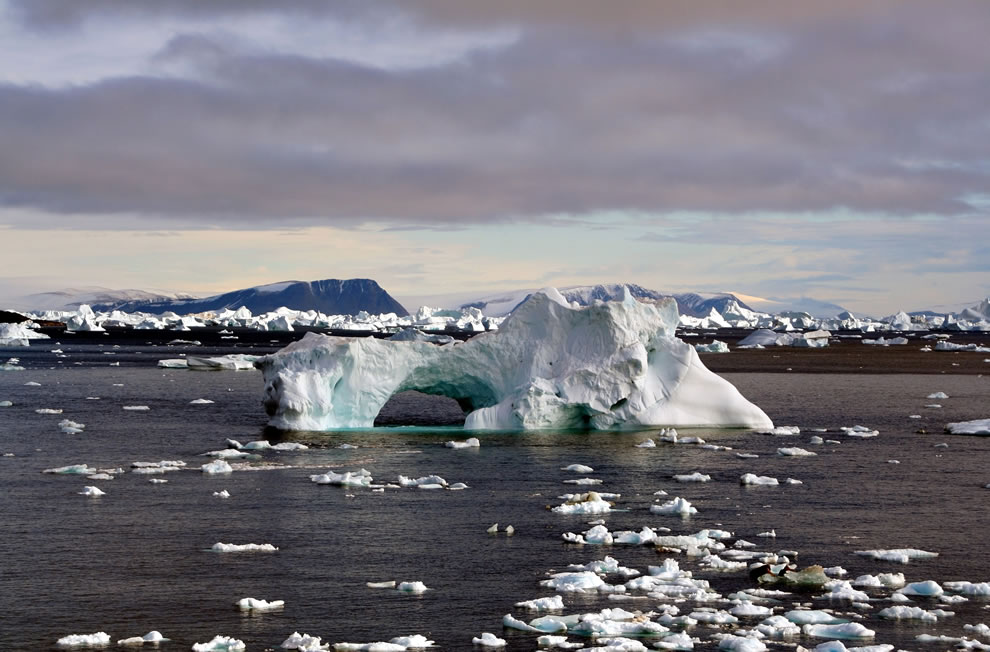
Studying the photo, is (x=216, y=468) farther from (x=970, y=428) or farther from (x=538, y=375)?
(x=970, y=428)

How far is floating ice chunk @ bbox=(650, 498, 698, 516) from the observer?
2023cm

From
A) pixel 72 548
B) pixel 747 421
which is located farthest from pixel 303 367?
pixel 72 548

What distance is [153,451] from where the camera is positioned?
28.5 metres

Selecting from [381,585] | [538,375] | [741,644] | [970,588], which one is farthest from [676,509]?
[538,375]

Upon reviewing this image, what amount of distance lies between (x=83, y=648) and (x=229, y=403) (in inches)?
1266

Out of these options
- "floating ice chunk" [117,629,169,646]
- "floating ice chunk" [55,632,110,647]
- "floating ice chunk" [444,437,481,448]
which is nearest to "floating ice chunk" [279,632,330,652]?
"floating ice chunk" [117,629,169,646]

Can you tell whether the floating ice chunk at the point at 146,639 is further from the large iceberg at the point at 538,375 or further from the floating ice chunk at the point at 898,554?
the large iceberg at the point at 538,375

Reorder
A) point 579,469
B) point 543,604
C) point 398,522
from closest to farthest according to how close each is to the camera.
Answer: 1. point 543,604
2. point 398,522
3. point 579,469

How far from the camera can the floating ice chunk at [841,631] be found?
1295 cm

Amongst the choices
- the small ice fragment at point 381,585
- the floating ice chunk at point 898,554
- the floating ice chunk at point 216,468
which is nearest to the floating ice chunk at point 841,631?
the floating ice chunk at point 898,554

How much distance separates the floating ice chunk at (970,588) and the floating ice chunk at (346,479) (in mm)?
11872

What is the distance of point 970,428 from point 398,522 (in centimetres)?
2253

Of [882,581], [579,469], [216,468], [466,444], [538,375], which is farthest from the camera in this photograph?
[538,375]

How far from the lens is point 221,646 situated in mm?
12195
